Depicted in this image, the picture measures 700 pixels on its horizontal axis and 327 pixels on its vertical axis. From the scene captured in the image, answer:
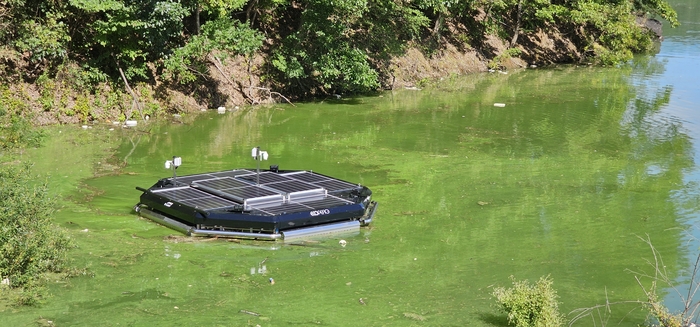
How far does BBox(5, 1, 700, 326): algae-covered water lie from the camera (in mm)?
9117

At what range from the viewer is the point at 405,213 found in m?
12.6

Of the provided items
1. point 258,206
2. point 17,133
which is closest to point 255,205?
point 258,206

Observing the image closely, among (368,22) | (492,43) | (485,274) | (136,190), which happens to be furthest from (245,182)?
(492,43)

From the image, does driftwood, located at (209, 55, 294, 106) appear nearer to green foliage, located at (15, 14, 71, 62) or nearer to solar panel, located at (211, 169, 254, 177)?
green foliage, located at (15, 14, 71, 62)

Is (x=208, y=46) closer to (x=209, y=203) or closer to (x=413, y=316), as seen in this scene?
(x=209, y=203)

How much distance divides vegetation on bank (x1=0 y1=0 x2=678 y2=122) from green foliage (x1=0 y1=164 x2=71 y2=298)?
27.2ft

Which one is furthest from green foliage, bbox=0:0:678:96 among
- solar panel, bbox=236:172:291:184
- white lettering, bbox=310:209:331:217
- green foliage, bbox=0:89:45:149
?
white lettering, bbox=310:209:331:217

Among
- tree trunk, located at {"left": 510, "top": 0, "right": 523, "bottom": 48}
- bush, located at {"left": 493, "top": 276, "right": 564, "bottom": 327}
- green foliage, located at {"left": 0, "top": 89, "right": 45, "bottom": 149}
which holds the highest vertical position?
tree trunk, located at {"left": 510, "top": 0, "right": 523, "bottom": 48}

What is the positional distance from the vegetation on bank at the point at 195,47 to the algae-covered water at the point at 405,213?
991 millimetres

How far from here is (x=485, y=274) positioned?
10227 mm

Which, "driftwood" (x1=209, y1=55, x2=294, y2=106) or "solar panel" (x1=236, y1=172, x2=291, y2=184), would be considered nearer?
"solar panel" (x1=236, y1=172, x2=291, y2=184)

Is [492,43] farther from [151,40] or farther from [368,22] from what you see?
[151,40]

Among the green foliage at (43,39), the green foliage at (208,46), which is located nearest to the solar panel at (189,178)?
the green foliage at (208,46)

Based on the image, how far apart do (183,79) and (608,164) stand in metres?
9.66
